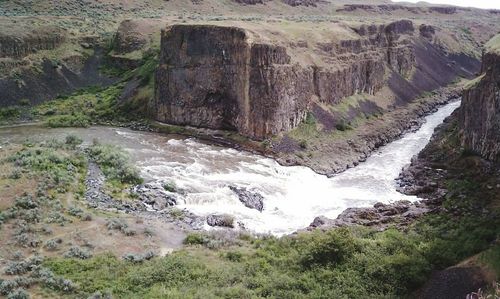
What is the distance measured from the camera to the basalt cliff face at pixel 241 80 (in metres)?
53.2

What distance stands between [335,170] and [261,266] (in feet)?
84.8

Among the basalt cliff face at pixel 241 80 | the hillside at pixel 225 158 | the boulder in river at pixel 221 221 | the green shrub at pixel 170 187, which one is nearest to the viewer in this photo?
the hillside at pixel 225 158

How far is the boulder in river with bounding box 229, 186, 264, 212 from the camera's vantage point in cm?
3831

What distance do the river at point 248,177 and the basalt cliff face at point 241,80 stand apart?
15.5 ft

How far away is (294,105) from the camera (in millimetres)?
55812

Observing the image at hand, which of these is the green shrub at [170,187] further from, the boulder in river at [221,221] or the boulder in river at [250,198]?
the boulder in river at [221,221]

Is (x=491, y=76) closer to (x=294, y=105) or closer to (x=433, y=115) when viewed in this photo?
(x=294, y=105)

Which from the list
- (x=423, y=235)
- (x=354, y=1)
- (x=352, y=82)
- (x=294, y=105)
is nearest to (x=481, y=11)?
(x=354, y=1)

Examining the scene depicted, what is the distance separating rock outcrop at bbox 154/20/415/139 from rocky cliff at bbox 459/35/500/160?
18.4 metres

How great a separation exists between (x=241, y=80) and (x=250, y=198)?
19184mm

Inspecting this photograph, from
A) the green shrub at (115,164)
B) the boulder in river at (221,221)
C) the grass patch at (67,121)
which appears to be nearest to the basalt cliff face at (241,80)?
the grass patch at (67,121)

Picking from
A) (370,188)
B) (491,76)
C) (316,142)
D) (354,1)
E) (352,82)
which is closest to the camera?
(491,76)

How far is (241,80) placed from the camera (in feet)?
178

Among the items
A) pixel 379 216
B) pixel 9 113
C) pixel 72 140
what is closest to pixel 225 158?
pixel 72 140
